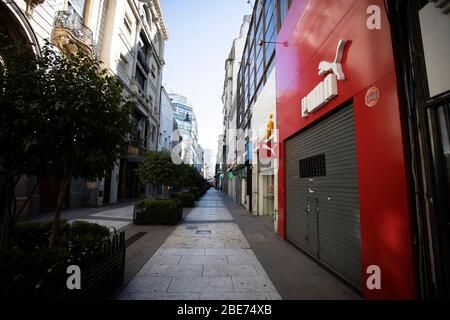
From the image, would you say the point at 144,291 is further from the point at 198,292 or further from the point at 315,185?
the point at 315,185

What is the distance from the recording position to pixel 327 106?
5.47m

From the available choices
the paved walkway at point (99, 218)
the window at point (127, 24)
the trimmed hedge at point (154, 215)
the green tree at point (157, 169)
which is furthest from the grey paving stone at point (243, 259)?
the window at point (127, 24)

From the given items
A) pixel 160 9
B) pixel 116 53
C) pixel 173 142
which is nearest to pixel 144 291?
pixel 116 53

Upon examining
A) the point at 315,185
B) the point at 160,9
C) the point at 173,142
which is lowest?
the point at 315,185

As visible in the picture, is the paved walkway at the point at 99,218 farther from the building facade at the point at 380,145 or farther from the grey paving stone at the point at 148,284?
the building facade at the point at 380,145

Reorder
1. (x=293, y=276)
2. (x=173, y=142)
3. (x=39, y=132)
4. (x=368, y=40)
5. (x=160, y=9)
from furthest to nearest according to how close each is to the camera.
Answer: (x=173, y=142) < (x=160, y=9) < (x=293, y=276) < (x=368, y=40) < (x=39, y=132)

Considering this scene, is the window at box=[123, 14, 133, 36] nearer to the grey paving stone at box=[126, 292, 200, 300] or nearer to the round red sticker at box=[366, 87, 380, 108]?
the round red sticker at box=[366, 87, 380, 108]

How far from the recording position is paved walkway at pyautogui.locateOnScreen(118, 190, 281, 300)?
3980 mm

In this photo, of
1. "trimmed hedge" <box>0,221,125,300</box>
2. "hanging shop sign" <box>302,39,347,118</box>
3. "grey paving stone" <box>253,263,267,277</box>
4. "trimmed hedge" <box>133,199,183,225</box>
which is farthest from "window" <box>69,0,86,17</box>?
"grey paving stone" <box>253,263,267,277</box>

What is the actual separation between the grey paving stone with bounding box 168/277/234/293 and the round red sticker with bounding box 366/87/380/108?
4186 millimetres

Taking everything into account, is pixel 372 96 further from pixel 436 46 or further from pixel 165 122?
pixel 165 122

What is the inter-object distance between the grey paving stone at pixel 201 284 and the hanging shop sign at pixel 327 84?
183 inches
